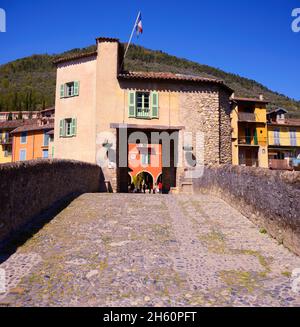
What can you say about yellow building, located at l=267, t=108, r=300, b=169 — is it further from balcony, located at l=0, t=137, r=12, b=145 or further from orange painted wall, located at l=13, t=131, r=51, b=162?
balcony, located at l=0, t=137, r=12, b=145

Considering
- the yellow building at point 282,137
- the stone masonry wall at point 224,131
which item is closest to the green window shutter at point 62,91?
the stone masonry wall at point 224,131

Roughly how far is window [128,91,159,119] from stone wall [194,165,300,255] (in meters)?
8.00

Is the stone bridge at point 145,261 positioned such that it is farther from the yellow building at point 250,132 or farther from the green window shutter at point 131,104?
the yellow building at point 250,132

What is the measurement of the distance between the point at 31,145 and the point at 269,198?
40520mm

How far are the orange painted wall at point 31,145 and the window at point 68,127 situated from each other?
23825mm

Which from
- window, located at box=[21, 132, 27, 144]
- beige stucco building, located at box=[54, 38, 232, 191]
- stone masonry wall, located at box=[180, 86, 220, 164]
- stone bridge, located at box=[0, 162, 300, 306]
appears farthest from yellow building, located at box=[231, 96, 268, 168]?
window, located at box=[21, 132, 27, 144]

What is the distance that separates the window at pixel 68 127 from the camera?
56.6ft

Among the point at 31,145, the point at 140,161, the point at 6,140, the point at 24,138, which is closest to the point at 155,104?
the point at 140,161

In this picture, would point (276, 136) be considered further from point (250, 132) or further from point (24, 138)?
point (24, 138)

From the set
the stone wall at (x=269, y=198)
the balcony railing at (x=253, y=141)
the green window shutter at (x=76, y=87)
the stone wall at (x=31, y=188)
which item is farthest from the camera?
the balcony railing at (x=253, y=141)

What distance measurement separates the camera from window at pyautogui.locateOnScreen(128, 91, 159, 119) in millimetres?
16781

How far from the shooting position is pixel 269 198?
6.33 meters

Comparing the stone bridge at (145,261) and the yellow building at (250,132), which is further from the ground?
the yellow building at (250,132)
